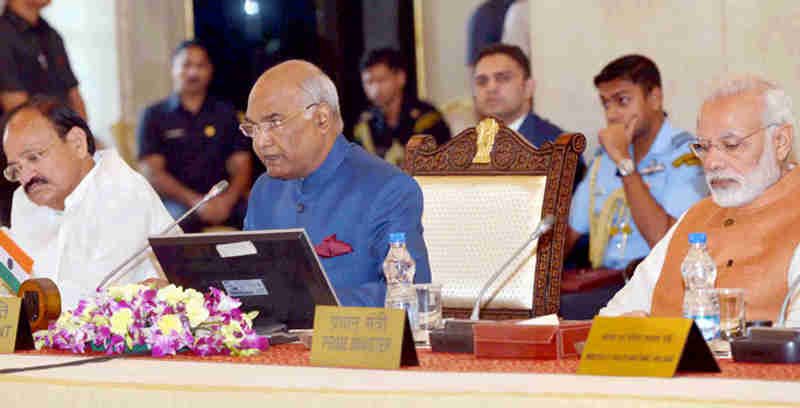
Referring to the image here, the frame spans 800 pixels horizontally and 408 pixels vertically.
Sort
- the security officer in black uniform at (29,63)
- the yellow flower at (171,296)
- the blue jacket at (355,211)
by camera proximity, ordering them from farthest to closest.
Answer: the security officer in black uniform at (29,63)
the blue jacket at (355,211)
the yellow flower at (171,296)

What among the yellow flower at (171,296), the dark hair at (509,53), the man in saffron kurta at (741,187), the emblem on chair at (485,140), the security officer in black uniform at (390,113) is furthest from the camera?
the security officer in black uniform at (390,113)

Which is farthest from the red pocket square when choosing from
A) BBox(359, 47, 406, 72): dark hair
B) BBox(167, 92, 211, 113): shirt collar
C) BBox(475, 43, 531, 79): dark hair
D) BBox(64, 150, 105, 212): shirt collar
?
BBox(167, 92, 211, 113): shirt collar

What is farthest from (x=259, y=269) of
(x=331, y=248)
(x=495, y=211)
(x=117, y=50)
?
(x=117, y=50)

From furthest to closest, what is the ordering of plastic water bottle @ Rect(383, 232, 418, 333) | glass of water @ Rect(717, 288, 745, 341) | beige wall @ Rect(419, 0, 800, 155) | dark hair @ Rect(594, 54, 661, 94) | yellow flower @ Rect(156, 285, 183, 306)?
beige wall @ Rect(419, 0, 800, 155)
dark hair @ Rect(594, 54, 661, 94)
plastic water bottle @ Rect(383, 232, 418, 333)
yellow flower @ Rect(156, 285, 183, 306)
glass of water @ Rect(717, 288, 745, 341)

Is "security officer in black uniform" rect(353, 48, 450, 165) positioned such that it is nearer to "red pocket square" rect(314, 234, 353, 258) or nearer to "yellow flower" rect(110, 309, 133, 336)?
"red pocket square" rect(314, 234, 353, 258)

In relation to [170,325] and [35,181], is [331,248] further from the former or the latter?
[35,181]

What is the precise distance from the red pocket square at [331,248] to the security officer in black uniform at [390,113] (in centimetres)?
328

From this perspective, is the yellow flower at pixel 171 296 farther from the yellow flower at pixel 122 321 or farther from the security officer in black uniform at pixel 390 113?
the security officer in black uniform at pixel 390 113

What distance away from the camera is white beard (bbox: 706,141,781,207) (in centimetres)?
297

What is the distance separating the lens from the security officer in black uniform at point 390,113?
6.43 meters

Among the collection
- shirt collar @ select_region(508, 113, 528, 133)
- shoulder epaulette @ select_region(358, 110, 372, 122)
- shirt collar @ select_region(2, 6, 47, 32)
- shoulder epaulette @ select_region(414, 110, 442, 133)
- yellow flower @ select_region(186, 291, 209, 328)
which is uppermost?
shirt collar @ select_region(2, 6, 47, 32)

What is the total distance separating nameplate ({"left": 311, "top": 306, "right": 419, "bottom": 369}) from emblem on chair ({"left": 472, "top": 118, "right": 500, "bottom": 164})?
1.33 meters

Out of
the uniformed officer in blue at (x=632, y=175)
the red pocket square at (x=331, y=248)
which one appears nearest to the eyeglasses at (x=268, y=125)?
the red pocket square at (x=331, y=248)

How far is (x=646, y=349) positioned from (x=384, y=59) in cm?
Result: 473
